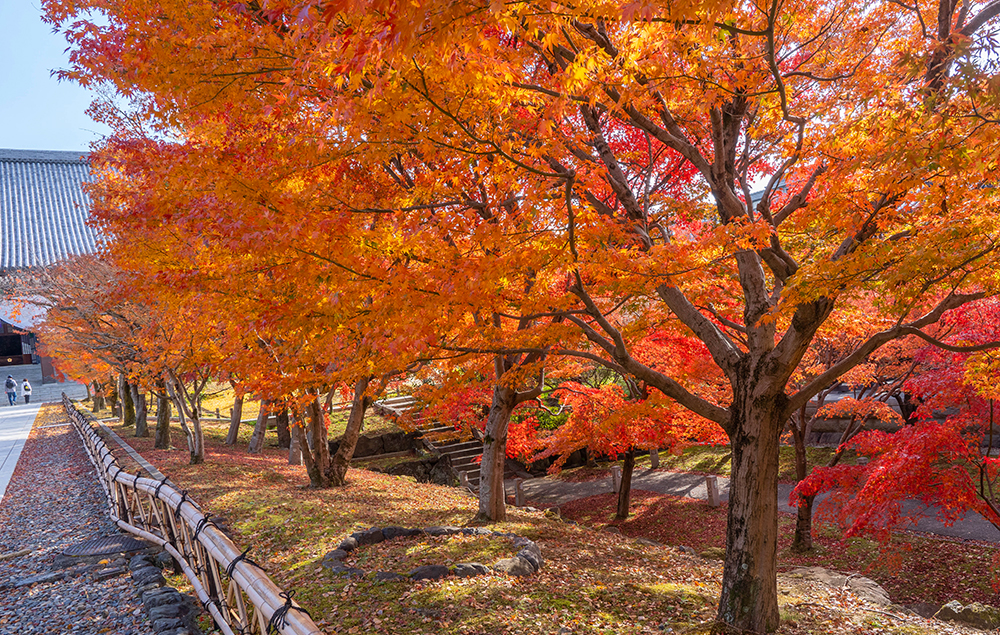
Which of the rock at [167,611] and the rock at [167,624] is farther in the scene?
the rock at [167,611]

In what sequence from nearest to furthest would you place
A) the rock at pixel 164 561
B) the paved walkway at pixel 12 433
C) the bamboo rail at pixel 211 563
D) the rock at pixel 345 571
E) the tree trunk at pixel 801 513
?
the bamboo rail at pixel 211 563
the rock at pixel 345 571
the rock at pixel 164 561
the tree trunk at pixel 801 513
the paved walkway at pixel 12 433

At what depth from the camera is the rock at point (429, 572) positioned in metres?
6.65

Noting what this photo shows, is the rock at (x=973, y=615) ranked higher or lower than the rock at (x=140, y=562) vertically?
lower

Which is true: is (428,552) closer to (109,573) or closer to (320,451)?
(109,573)

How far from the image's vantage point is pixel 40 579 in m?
6.67

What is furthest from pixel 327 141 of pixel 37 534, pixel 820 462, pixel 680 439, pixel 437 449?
pixel 820 462

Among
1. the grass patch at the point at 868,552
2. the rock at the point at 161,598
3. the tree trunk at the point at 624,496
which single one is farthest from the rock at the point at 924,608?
the rock at the point at 161,598

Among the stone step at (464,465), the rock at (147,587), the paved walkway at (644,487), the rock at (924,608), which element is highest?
the rock at (147,587)

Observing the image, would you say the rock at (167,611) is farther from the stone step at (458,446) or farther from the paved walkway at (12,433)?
the stone step at (458,446)

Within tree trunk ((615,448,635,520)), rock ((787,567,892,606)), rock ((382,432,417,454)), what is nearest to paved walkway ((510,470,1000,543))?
tree trunk ((615,448,635,520))

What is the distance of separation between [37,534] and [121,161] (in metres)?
6.67

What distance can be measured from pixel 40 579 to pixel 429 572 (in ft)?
14.3

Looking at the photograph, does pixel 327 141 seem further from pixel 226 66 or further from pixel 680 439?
pixel 680 439

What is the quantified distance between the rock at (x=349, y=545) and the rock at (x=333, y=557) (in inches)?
4.1
